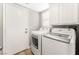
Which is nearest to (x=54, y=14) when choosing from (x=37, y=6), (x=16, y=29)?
(x=37, y=6)

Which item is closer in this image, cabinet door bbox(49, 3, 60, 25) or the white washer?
the white washer

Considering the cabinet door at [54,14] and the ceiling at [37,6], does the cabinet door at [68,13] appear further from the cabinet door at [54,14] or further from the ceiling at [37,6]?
the ceiling at [37,6]

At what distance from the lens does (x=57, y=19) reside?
1.54 meters

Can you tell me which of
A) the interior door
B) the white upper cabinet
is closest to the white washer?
the white upper cabinet

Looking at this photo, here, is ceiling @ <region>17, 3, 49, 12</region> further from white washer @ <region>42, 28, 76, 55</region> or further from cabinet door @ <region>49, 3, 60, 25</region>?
white washer @ <region>42, 28, 76, 55</region>

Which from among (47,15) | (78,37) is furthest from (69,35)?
(47,15)

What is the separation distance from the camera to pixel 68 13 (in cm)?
149

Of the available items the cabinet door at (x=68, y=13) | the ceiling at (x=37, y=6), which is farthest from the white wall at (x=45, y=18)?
the cabinet door at (x=68, y=13)

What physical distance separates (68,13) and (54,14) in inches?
7.2

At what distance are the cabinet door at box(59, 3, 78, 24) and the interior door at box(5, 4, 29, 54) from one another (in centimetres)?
48

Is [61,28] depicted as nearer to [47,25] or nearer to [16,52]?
[47,25]

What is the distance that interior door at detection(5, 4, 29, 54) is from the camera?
4.96ft

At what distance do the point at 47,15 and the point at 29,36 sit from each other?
1.21ft

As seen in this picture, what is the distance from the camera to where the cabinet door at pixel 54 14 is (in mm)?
1523
